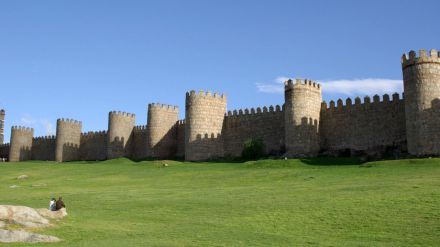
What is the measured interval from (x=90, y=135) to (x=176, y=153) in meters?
16.6

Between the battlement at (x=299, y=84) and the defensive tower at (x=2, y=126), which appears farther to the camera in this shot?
the defensive tower at (x=2, y=126)

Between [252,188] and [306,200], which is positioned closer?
[306,200]

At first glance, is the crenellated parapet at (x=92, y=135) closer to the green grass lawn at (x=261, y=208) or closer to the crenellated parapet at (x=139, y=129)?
the crenellated parapet at (x=139, y=129)

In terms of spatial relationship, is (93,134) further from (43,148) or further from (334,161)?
(334,161)

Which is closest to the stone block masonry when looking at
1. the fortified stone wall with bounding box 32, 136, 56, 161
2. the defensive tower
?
the fortified stone wall with bounding box 32, 136, 56, 161

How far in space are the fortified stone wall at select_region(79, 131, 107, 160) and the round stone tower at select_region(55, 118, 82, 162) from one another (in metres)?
0.80

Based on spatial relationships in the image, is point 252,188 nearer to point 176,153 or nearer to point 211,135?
point 211,135

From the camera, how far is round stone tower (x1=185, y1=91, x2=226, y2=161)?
52819 millimetres

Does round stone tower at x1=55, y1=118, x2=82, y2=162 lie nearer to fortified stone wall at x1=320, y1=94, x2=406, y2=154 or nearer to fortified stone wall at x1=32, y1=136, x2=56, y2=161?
fortified stone wall at x1=32, y1=136, x2=56, y2=161

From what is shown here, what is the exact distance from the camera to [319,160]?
41.0m

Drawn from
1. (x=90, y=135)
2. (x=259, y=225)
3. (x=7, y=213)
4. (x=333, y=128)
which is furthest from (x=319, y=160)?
(x=90, y=135)

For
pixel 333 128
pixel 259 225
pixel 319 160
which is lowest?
pixel 259 225

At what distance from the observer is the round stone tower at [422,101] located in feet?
120

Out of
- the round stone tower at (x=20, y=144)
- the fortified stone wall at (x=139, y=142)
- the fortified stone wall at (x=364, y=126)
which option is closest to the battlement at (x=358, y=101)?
the fortified stone wall at (x=364, y=126)
